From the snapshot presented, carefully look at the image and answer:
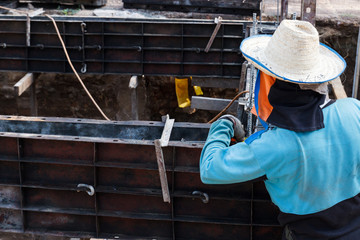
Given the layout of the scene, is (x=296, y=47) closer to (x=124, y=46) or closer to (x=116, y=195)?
(x=116, y=195)

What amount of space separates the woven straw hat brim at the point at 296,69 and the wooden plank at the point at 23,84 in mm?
6456

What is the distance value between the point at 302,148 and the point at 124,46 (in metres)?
6.77

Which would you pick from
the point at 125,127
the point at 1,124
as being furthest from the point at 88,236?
the point at 1,124

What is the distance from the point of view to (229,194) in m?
4.11

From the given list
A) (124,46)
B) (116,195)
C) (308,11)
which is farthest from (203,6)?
(116,195)

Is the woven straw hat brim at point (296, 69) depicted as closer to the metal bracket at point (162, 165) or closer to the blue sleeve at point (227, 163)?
the blue sleeve at point (227, 163)

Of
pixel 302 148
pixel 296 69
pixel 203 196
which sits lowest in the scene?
pixel 203 196

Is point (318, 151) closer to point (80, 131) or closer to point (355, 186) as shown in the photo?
point (355, 186)

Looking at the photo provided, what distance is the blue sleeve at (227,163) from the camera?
2848 millimetres

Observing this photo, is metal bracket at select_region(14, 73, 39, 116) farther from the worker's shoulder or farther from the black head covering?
the worker's shoulder

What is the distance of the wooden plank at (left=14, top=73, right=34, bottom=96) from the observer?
8.73m

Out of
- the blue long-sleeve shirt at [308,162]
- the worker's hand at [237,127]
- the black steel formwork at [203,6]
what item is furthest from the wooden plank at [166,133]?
the black steel formwork at [203,6]

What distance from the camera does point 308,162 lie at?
277 centimetres

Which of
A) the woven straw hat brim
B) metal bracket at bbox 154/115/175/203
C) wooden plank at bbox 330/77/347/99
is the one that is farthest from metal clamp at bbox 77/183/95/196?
wooden plank at bbox 330/77/347/99
